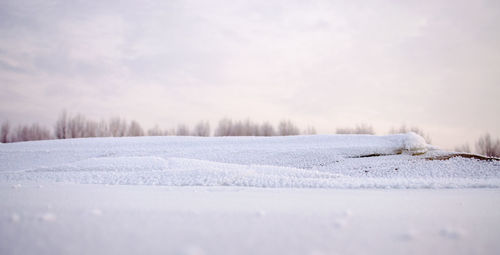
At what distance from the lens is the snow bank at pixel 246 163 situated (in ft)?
6.76

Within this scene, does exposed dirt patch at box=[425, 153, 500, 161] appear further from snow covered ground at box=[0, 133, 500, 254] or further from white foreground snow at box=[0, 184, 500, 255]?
white foreground snow at box=[0, 184, 500, 255]

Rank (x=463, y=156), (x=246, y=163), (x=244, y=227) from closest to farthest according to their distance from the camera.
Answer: (x=244, y=227) < (x=463, y=156) < (x=246, y=163)

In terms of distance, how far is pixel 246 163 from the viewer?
3900 mm

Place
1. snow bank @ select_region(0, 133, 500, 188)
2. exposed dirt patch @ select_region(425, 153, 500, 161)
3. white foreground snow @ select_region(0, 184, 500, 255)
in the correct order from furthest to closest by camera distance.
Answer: exposed dirt patch @ select_region(425, 153, 500, 161) < snow bank @ select_region(0, 133, 500, 188) < white foreground snow @ select_region(0, 184, 500, 255)

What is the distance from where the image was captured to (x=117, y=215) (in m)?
0.99

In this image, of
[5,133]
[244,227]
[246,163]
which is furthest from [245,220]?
[5,133]

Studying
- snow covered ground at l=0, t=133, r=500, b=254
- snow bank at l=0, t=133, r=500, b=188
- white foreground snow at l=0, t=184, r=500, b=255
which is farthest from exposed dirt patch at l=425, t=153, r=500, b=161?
white foreground snow at l=0, t=184, r=500, b=255

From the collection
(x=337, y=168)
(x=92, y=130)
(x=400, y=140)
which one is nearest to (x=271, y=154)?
(x=337, y=168)

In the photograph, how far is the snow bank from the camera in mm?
2061

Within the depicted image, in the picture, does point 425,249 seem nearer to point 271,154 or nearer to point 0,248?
Answer: point 0,248

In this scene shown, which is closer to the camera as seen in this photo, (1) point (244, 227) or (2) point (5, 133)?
(1) point (244, 227)

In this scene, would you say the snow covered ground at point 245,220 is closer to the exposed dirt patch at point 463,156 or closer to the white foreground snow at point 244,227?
the white foreground snow at point 244,227

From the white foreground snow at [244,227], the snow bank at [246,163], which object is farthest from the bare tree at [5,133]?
the white foreground snow at [244,227]

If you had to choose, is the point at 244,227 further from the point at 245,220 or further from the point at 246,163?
the point at 246,163
